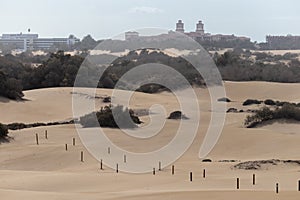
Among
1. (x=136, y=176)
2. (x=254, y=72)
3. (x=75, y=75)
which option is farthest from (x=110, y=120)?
(x=254, y=72)

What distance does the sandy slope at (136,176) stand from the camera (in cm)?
1312

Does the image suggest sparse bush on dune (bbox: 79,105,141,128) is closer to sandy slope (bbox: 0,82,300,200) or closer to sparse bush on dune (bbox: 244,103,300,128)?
sandy slope (bbox: 0,82,300,200)

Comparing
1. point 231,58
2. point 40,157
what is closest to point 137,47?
point 231,58

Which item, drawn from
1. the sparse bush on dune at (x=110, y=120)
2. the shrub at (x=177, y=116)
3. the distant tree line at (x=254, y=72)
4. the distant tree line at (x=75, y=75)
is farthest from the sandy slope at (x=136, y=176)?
the distant tree line at (x=254, y=72)

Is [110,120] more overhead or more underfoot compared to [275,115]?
more overhead

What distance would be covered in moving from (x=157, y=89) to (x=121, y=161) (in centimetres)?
3063

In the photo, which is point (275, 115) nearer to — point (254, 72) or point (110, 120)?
point (110, 120)

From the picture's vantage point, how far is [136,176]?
16.7 metres

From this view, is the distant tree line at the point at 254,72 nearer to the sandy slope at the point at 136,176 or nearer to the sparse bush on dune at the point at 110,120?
the sandy slope at the point at 136,176

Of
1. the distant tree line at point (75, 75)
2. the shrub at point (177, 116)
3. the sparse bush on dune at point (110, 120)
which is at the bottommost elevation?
the shrub at point (177, 116)

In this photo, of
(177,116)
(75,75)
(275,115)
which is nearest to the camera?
(275,115)

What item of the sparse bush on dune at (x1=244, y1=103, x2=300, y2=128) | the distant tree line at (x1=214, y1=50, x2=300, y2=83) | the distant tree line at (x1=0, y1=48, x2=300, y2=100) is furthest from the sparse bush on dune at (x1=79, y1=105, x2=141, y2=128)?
the distant tree line at (x1=214, y1=50, x2=300, y2=83)

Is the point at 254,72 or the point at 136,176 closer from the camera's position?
the point at 136,176

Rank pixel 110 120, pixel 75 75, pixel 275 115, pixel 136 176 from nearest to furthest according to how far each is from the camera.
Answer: pixel 136 176
pixel 110 120
pixel 275 115
pixel 75 75
